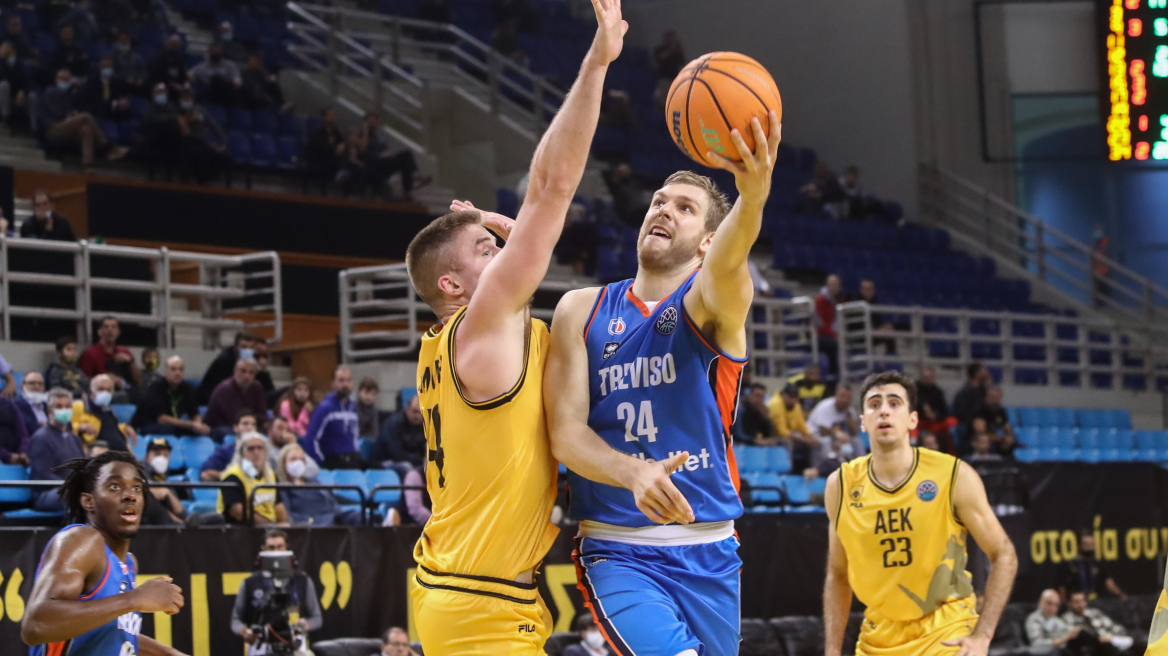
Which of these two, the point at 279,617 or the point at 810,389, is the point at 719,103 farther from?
the point at 810,389

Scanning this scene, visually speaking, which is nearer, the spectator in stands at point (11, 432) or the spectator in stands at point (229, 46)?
the spectator in stands at point (11, 432)

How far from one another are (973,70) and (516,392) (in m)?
23.2

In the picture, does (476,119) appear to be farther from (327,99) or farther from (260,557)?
(260,557)

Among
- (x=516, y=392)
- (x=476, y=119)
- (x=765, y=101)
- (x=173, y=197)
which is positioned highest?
(x=476, y=119)

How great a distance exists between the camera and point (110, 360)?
41.8 ft

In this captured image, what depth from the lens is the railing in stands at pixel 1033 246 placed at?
79.9ft

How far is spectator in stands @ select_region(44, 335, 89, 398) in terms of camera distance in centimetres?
1145

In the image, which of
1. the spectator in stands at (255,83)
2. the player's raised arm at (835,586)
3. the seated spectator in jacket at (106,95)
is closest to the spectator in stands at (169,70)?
the seated spectator in jacket at (106,95)

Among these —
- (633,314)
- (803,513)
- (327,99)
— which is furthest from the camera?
(327,99)

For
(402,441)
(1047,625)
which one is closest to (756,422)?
(1047,625)

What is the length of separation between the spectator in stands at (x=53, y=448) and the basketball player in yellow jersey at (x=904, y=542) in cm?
542

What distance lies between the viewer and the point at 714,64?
4.65m

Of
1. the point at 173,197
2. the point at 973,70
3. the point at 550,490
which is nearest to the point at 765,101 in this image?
the point at 550,490

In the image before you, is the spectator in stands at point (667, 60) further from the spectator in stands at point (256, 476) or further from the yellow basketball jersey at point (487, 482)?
the yellow basketball jersey at point (487, 482)
